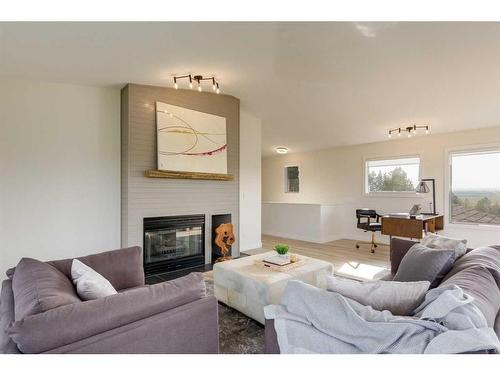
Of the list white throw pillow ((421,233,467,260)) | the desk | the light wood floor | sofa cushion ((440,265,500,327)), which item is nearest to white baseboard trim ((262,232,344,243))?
the light wood floor

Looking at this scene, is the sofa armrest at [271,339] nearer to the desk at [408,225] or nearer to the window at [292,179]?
the desk at [408,225]

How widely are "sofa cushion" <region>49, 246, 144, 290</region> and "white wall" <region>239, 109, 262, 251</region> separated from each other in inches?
117

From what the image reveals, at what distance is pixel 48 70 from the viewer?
3104mm

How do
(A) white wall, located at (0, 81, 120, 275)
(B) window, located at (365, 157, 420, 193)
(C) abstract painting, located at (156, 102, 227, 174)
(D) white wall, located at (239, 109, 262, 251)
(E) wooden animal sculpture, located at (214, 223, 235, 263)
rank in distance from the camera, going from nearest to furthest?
(A) white wall, located at (0, 81, 120, 275) → (C) abstract painting, located at (156, 102, 227, 174) → (E) wooden animal sculpture, located at (214, 223, 235, 263) → (D) white wall, located at (239, 109, 262, 251) → (B) window, located at (365, 157, 420, 193)

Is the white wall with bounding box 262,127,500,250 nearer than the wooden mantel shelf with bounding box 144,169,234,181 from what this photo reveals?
No

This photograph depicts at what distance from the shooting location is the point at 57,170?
3.52 metres

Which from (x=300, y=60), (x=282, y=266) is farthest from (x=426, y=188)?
(x=282, y=266)

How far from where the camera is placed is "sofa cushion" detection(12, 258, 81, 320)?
117 cm

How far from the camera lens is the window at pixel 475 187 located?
4.91 m

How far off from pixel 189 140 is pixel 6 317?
3156 millimetres

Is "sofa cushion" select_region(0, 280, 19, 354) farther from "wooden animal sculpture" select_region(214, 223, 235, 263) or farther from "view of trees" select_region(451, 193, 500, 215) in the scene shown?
"view of trees" select_region(451, 193, 500, 215)
